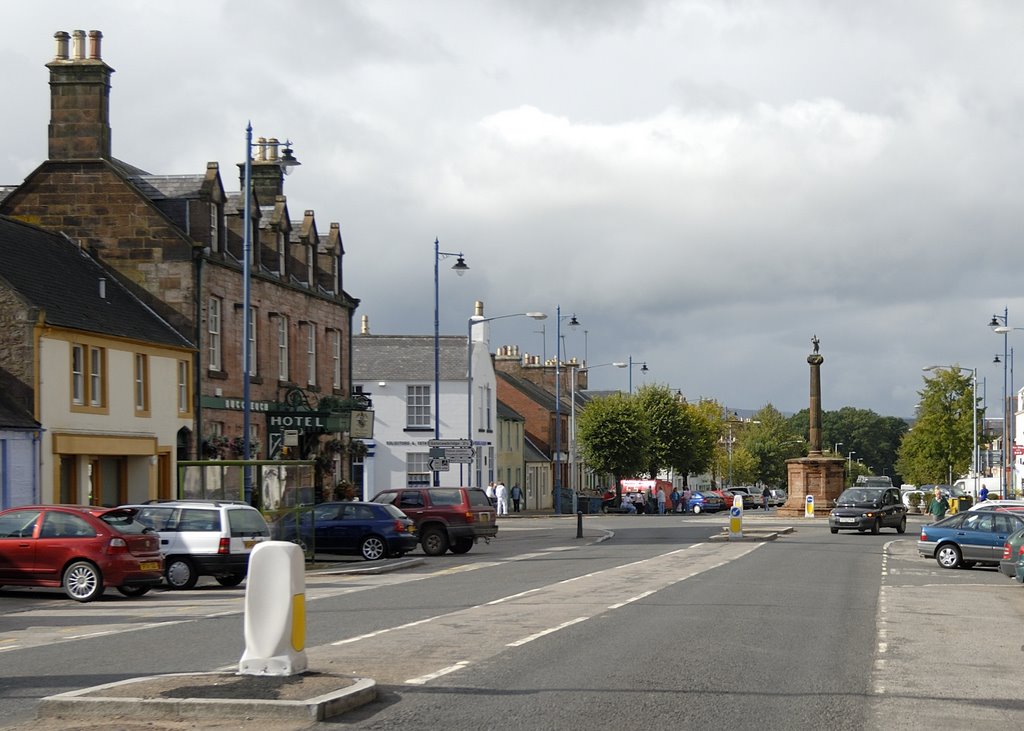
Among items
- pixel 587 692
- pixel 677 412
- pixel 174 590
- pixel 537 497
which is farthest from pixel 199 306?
pixel 677 412

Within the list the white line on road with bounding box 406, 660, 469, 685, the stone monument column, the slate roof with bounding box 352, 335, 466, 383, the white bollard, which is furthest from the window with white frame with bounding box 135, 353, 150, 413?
the stone monument column

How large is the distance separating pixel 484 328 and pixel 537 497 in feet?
47.8

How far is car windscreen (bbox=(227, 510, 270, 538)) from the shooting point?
86.5 ft

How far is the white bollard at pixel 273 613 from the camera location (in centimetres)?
1166

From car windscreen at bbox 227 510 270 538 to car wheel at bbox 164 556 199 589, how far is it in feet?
3.32

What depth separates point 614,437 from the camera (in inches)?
3472

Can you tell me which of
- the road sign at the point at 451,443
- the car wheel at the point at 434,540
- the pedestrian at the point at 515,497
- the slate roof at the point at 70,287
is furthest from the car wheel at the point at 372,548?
the pedestrian at the point at 515,497

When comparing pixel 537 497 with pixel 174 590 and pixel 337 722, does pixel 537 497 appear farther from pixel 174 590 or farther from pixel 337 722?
pixel 337 722

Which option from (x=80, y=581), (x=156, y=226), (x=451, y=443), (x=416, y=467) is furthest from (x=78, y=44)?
(x=416, y=467)

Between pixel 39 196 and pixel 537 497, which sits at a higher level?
pixel 39 196

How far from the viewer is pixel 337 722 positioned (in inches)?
408

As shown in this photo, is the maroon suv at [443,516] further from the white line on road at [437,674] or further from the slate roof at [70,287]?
the white line on road at [437,674]

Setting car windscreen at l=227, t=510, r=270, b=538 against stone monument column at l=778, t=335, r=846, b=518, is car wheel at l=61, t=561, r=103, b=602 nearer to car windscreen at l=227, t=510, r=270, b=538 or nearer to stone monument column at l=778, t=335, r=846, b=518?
car windscreen at l=227, t=510, r=270, b=538

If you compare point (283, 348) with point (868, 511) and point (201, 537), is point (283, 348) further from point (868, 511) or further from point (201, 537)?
point (201, 537)
